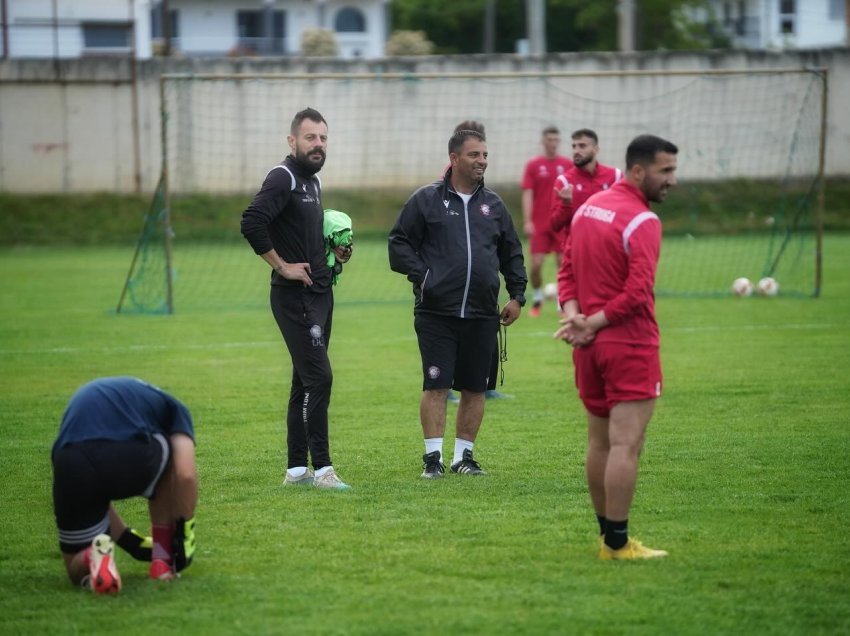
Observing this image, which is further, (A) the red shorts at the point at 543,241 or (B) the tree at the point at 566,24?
(B) the tree at the point at 566,24

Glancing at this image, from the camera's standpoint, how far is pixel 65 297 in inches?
795

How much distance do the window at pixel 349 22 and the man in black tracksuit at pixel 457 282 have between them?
2189 inches

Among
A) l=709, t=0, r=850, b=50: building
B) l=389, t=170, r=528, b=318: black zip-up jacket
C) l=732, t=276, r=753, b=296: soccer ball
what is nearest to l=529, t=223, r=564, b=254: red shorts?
l=732, t=276, r=753, b=296: soccer ball

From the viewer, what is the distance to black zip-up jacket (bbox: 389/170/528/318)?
823 centimetres

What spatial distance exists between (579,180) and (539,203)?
4605mm

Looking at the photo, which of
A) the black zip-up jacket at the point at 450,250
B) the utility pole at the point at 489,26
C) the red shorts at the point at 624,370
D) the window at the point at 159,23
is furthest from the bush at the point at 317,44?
the red shorts at the point at 624,370

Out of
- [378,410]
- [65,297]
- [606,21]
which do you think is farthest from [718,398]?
[606,21]

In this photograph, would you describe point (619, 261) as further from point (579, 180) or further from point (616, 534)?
point (579, 180)

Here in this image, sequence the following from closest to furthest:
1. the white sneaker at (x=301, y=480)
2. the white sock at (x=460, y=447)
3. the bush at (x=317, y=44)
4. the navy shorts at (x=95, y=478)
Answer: the navy shorts at (x=95, y=478) < the white sneaker at (x=301, y=480) < the white sock at (x=460, y=447) < the bush at (x=317, y=44)

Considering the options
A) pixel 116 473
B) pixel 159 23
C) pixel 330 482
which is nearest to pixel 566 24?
pixel 159 23

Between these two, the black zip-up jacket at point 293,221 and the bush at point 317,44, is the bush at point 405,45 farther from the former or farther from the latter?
the black zip-up jacket at point 293,221

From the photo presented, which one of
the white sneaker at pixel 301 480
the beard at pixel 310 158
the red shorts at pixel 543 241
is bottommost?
the white sneaker at pixel 301 480

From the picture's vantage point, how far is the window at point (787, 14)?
64.2 m

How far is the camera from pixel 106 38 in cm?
4703
